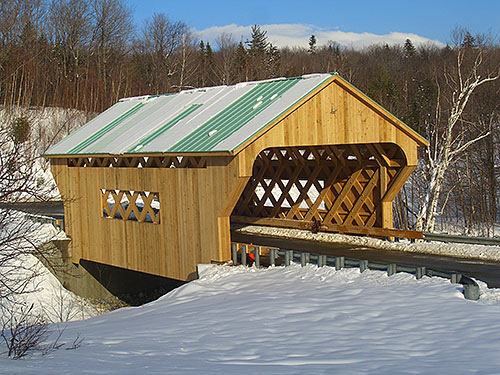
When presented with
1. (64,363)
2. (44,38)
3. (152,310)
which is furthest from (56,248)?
(44,38)

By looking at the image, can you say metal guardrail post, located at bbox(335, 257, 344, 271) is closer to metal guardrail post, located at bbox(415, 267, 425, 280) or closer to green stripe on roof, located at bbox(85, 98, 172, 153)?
metal guardrail post, located at bbox(415, 267, 425, 280)

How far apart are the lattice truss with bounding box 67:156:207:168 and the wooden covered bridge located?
1.4 inches

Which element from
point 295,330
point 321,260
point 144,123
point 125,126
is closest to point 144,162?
point 144,123

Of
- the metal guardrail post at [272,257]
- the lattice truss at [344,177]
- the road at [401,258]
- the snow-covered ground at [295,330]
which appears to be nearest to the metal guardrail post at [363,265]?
the snow-covered ground at [295,330]

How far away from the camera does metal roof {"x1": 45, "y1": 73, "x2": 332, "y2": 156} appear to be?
1357 centimetres

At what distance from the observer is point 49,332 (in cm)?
1069

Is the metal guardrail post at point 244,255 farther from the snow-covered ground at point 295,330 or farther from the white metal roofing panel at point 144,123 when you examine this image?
the white metal roofing panel at point 144,123

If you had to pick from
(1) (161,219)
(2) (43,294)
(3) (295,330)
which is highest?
(1) (161,219)

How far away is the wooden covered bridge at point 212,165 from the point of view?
13.6m

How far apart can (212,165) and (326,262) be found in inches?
120

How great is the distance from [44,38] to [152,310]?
47.8m

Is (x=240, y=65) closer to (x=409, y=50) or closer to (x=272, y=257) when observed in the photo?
(x=409, y=50)

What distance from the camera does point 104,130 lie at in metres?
18.4

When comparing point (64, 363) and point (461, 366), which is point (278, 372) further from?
point (64, 363)
